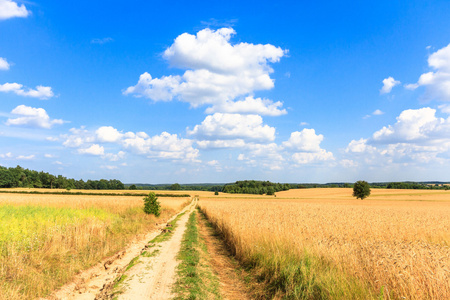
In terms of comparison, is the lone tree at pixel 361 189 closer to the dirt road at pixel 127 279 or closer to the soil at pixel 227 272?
the soil at pixel 227 272

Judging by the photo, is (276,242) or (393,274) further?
(276,242)

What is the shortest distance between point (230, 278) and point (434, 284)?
21.2 ft

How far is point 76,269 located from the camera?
9.23 meters

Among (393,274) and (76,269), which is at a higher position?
(393,274)

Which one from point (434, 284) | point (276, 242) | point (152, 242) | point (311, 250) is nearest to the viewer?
point (434, 284)

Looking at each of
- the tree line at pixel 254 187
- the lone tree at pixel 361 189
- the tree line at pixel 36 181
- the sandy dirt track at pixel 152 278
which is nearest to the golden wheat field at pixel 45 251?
the sandy dirt track at pixel 152 278

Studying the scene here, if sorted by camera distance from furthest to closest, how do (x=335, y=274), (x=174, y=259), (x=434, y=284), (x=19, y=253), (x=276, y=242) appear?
(x=174, y=259) → (x=276, y=242) → (x=19, y=253) → (x=335, y=274) → (x=434, y=284)

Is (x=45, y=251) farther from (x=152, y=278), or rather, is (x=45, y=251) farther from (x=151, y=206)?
(x=151, y=206)

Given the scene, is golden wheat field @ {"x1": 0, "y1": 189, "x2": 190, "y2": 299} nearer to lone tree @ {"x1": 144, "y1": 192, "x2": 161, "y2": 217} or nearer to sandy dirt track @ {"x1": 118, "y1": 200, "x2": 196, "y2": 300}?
sandy dirt track @ {"x1": 118, "y1": 200, "x2": 196, "y2": 300}

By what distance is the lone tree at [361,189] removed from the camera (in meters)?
83.9

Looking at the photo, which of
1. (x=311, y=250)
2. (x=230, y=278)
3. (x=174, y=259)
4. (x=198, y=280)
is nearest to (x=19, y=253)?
(x=174, y=259)

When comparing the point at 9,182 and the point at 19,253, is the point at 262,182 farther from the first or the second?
the point at 19,253

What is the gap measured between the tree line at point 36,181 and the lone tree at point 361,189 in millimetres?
118042

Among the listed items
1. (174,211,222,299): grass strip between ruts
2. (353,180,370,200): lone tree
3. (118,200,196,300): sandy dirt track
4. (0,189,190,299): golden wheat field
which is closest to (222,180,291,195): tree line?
(353,180,370,200): lone tree
